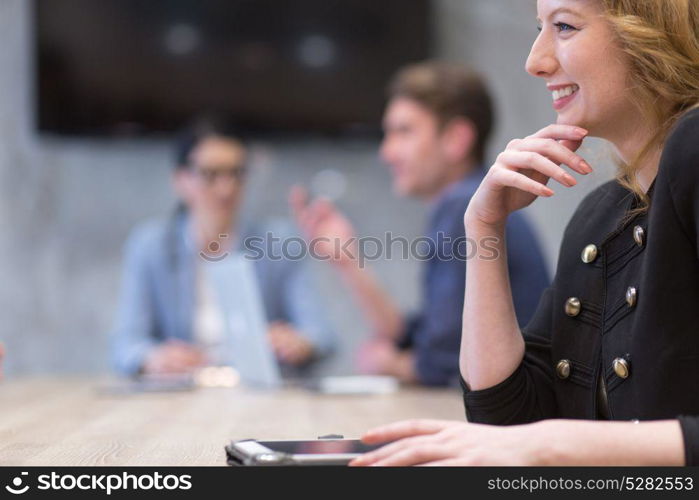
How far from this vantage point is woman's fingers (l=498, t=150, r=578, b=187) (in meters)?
1.05

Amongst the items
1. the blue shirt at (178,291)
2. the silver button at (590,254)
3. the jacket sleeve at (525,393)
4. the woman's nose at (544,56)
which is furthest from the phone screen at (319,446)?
the blue shirt at (178,291)

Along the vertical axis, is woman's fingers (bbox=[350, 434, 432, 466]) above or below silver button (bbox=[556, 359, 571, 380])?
below

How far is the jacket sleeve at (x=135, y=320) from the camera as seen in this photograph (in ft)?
9.25

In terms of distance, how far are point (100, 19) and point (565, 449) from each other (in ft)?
11.5

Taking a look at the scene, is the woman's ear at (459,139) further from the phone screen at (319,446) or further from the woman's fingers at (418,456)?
the woman's fingers at (418,456)

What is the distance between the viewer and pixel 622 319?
1062 millimetres

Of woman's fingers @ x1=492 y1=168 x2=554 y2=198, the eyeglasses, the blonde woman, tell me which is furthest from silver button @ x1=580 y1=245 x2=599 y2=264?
the eyeglasses

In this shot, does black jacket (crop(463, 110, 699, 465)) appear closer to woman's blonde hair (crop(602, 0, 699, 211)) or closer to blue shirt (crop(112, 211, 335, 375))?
woman's blonde hair (crop(602, 0, 699, 211))

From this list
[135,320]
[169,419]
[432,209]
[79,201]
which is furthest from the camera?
[79,201]

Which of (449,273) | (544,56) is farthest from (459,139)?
(544,56)

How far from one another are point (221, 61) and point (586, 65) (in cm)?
300

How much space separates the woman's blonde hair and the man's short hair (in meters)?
1.53

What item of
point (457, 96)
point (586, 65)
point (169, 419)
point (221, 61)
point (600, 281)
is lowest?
point (169, 419)

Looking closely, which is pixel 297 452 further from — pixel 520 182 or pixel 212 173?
pixel 212 173
